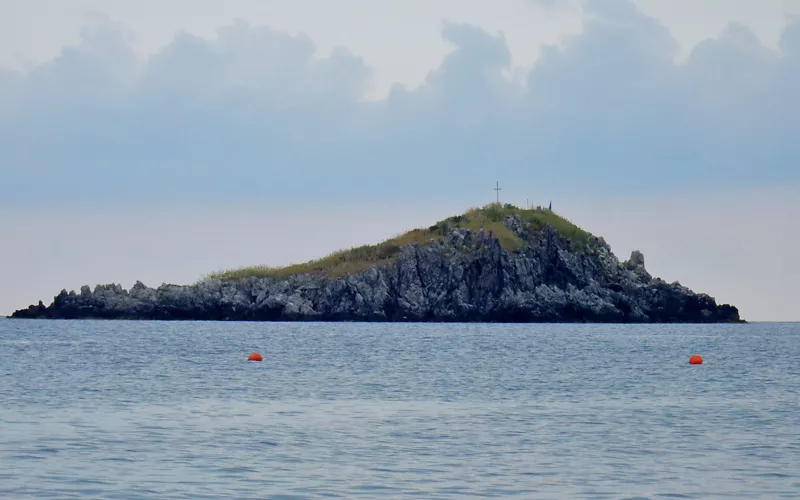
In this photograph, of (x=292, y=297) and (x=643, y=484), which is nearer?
(x=643, y=484)

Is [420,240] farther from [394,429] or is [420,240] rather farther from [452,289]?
[394,429]

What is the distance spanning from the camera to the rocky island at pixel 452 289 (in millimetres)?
169750

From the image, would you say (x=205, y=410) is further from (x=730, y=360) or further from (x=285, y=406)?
(x=730, y=360)

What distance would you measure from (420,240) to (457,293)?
1967 cm

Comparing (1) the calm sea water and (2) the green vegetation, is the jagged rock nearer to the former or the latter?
(2) the green vegetation

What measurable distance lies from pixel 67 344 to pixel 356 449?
2715 inches

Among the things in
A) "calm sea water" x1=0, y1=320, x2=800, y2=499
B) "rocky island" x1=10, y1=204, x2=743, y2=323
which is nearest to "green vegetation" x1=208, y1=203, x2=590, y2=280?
"rocky island" x1=10, y1=204, x2=743, y2=323

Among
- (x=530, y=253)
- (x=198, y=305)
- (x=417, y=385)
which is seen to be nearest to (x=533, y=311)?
(x=530, y=253)

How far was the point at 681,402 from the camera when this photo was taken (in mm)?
46406

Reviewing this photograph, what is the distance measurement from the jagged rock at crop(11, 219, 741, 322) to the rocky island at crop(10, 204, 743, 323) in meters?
0.15

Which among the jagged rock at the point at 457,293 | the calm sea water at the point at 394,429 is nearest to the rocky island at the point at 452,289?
the jagged rock at the point at 457,293

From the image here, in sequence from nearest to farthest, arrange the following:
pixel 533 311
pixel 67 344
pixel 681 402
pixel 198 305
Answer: pixel 681 402 < pixel 67 344 < pixel 533 311 < pixel 198 305

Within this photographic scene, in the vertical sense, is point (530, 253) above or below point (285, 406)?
above

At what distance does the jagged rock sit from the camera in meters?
170
